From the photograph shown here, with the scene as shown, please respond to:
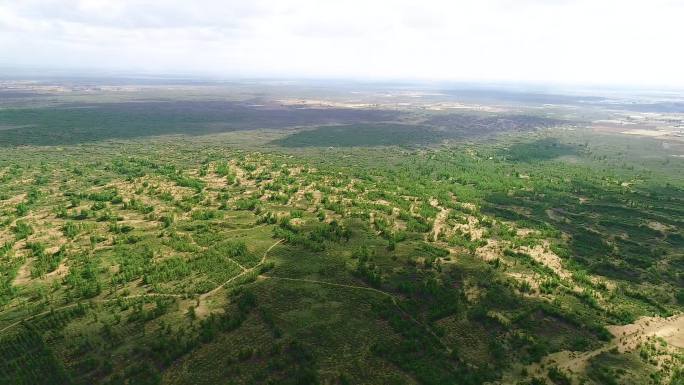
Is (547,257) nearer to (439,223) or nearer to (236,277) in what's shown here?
(439,223)

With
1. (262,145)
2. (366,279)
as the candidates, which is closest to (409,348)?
(366,279)

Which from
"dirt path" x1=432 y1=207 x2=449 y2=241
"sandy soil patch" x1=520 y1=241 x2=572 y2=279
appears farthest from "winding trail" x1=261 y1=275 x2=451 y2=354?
"sandy soil patch" x1=520 y1=241 x2=572 y2=279

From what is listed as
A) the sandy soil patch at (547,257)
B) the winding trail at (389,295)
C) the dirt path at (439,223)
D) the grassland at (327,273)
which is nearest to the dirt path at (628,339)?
the grassland at (327,273)

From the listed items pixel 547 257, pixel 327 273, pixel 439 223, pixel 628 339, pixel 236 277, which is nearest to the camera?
pixel 628 339

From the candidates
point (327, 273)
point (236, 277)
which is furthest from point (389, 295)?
point (236, 277)

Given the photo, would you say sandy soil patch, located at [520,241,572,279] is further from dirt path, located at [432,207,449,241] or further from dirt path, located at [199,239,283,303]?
dirt path, located at [199,239,283,303]

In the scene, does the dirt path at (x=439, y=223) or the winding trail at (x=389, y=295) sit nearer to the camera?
the winding trail at (x=389, y=295)

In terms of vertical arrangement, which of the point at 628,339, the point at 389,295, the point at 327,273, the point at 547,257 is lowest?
the point at 628,339

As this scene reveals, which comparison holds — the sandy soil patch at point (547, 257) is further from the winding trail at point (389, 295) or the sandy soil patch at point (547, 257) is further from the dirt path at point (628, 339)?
the winding trail at point (389, 295)
